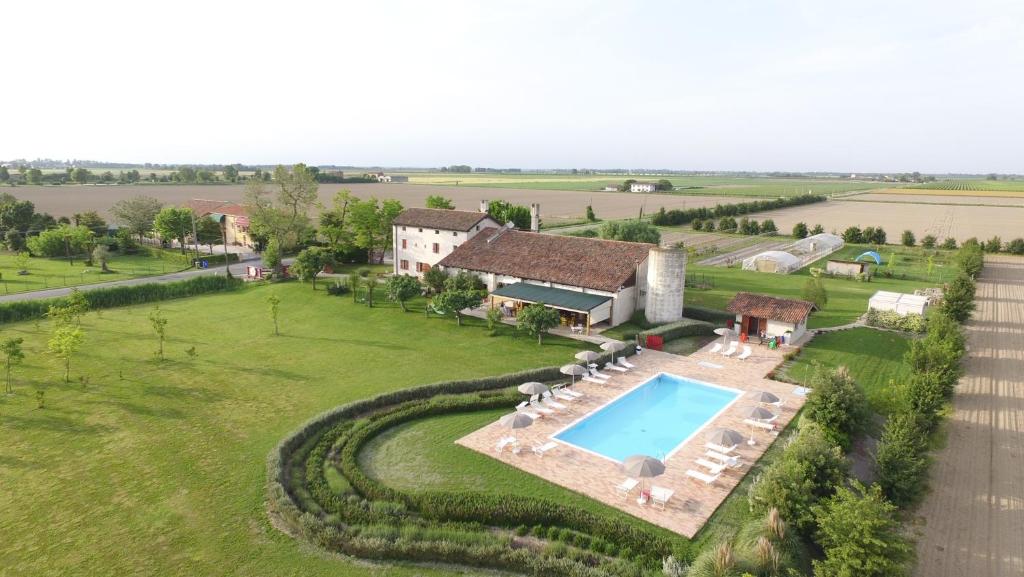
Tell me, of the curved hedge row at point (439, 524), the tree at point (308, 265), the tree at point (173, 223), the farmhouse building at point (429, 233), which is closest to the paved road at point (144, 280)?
the tree at point (173, 223)

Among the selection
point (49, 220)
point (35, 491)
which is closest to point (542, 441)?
point (35, 491)

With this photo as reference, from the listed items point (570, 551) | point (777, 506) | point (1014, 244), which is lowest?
point (570, 551)

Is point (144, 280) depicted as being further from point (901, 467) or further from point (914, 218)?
point (914, 218)

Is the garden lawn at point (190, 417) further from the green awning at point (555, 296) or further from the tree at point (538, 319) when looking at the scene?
the green awning at point (555, 296)

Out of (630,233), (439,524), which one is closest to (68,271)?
(439,524)

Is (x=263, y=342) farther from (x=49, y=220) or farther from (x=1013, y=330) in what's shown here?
(x=49, y=220)

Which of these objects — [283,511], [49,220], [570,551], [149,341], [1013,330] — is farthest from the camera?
[49,220]
